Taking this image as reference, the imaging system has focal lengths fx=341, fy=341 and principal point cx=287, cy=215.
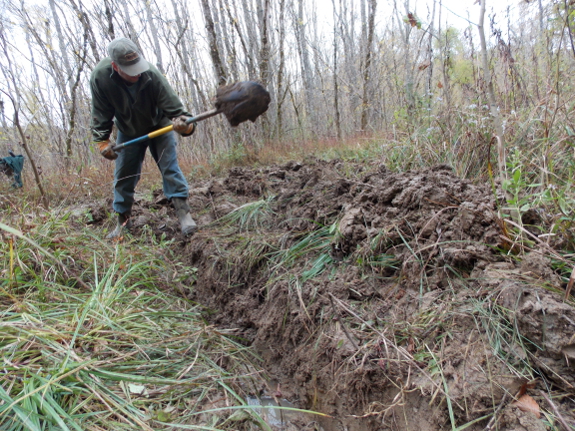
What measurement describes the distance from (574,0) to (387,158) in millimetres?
1716

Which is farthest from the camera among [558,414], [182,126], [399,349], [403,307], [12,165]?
[12,165]

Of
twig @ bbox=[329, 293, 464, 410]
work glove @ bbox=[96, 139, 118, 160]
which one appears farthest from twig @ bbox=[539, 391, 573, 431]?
work glove @ bbox=[96, 139, 118, 160]

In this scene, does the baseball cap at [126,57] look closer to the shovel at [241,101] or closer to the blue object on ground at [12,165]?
the shovel at [241,101]

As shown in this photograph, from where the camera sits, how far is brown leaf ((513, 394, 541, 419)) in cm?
111

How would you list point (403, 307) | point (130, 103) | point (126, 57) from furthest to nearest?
point (130, 103) → point (126, 57) → point (403, 307)

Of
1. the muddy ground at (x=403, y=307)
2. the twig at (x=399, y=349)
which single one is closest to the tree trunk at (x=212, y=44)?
the muddy ground at (x=403, y=307)

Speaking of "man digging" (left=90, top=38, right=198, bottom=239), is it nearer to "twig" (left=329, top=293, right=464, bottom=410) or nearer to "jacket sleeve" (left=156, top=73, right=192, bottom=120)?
"jacket sleeve" (left=156, top=73, right=192, bottom=120)

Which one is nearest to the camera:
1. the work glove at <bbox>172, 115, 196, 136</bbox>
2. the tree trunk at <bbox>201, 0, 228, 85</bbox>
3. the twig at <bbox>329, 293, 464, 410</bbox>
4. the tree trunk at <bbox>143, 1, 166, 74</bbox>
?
the twig at <bbox>329, 293, 464, 410</bbox>

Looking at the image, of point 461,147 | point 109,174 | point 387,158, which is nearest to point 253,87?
point 387,158

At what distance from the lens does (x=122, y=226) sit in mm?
3262

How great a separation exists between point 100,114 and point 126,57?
70cm

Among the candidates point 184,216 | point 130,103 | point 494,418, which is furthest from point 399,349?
point 130,103

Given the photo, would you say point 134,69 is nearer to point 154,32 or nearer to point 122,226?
point 122,226

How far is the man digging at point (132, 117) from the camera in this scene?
2.97 m
